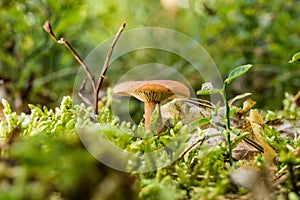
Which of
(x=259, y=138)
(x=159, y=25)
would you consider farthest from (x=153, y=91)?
(x=159, y=25)

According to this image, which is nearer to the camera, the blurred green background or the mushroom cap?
the mushroom cap

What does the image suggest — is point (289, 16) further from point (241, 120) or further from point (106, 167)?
point (106, 167)

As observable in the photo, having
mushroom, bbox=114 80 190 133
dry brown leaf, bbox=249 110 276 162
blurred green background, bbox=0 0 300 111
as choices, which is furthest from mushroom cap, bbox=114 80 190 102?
blurred green background, bbox=0 0 300 111

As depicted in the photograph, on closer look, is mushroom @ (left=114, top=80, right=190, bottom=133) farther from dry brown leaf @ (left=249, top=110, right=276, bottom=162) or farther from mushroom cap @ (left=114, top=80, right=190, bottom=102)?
dry brown leaf @ (left=249, top=110, right=276, bottom=162)

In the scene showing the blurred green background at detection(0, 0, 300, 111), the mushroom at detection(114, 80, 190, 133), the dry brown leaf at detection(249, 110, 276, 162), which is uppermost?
the blurred green background at detection(0, 0, 300, 111)

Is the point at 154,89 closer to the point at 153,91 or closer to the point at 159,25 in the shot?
the point at 153,91

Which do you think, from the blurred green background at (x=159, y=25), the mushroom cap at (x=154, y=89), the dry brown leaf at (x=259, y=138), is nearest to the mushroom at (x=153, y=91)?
the mushroom cap at (x=154, y=89)

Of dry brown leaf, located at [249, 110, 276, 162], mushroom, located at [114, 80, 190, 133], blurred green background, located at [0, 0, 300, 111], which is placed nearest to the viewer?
dry brown leaf, located at [249, 110, 276, 162]
